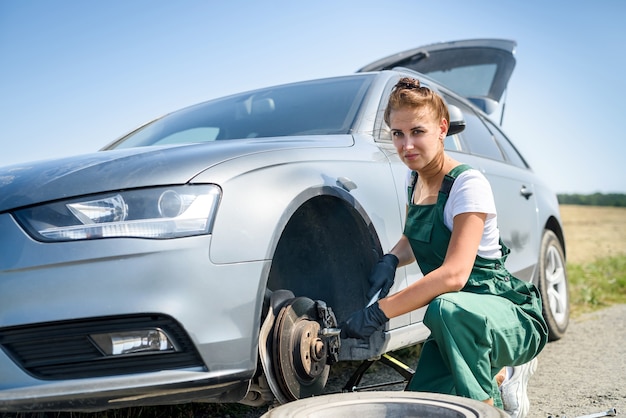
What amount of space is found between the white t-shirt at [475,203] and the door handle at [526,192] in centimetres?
195

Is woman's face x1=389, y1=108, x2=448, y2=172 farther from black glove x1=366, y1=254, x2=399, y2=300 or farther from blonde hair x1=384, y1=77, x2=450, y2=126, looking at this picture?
black glove x1=366, y1=254, x2=399, y2=300

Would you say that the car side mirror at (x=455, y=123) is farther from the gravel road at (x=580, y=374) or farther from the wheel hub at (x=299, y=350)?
the gravel road at (x=580, y=374)

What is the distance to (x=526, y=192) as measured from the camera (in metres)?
4.30

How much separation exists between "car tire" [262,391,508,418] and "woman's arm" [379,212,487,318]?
14.1 inches

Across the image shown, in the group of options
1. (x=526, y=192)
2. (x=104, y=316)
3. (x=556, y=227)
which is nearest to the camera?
(x=104, y=316)

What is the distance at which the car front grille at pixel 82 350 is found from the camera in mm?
1788

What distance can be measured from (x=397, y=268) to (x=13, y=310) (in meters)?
1.44

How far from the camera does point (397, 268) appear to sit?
2.64 m

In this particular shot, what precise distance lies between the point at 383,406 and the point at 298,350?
0.36 meters

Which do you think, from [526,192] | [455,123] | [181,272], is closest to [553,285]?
[526,192]

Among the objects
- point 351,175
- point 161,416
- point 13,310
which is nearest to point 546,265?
point 351,175

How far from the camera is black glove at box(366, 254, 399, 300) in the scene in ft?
7.91

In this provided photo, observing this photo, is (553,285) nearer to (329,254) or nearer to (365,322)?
(329,254)

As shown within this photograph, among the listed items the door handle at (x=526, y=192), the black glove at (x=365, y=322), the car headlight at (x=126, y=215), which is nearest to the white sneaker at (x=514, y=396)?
the black glove at (x=365, y=322)
